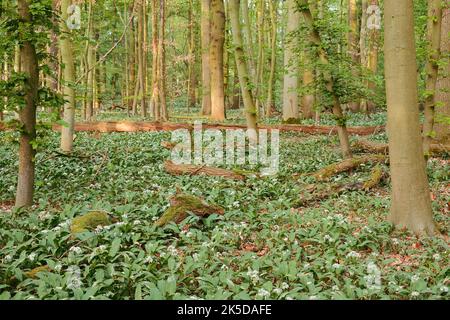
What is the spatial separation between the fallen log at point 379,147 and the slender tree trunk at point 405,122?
553 centimetres

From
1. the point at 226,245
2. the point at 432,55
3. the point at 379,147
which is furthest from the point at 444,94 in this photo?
the point at 226,245

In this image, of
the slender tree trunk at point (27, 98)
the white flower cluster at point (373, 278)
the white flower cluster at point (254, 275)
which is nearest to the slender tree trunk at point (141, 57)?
the slender tree trunk at point (27, 98)

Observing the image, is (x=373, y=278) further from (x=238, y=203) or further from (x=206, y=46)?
(x=206, y=46)

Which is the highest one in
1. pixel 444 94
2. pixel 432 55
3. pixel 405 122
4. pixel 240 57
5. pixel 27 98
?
pixel 240 57

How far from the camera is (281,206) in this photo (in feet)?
25.9

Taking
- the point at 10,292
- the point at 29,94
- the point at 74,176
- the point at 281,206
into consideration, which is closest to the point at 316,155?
the point at 281,206

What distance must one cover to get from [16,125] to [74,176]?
10.3 feet

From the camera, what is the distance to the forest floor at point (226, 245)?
4473 mm

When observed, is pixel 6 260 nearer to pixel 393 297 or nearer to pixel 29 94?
pixel 29 94

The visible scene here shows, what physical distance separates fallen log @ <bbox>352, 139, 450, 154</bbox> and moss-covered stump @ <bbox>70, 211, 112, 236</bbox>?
7727 millimetres

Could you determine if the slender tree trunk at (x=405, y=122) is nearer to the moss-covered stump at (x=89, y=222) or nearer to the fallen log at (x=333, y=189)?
the fallen log at (x=333, y=189)

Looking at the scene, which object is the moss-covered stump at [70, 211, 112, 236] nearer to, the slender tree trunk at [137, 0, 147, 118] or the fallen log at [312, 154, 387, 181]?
the fallen log at [312, 154, 387, 181]

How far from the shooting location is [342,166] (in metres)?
10.0

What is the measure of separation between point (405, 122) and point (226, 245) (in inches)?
114
